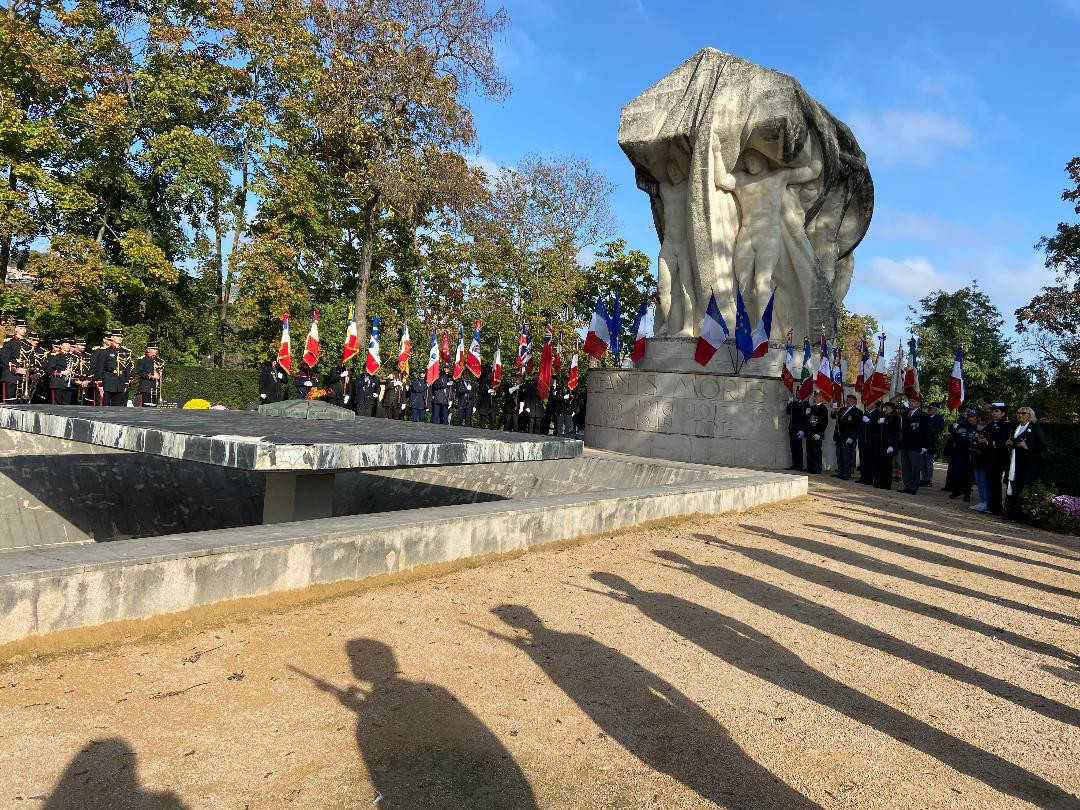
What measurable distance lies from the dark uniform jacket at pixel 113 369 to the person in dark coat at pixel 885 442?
14.6m

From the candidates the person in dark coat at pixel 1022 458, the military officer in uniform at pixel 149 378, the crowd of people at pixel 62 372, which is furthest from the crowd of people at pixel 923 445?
the crowd of people at pixel 62 372

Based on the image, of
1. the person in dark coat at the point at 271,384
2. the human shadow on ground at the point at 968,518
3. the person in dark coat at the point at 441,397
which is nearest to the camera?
the human shadow on ground at the point at 968,518

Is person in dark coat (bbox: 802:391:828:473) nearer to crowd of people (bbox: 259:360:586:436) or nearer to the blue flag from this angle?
the blue flag

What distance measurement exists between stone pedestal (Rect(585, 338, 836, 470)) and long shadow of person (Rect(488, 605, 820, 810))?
11.9m

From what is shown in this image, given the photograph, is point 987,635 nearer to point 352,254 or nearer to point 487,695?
point 487,695

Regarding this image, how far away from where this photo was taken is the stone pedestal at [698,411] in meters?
15.5

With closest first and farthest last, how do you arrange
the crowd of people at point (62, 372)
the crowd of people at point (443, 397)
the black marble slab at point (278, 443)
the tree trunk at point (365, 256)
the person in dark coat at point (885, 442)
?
the black marble slab at point (278, 443) → the person in dark coat at point (885, 442) → the crowd of people at point (62, 372) → the crowd of people at point (443, 397) → the tree trunk at point (365, 256)

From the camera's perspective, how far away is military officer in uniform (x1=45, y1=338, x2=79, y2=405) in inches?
585

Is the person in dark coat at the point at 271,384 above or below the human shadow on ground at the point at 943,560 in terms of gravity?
above

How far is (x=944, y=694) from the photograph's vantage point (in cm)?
368

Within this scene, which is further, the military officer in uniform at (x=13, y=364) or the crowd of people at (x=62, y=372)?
the crowd of people at (x=62, y=372)

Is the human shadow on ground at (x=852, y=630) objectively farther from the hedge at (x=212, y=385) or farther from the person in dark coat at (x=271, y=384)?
the hedge at (x=212, y=385)

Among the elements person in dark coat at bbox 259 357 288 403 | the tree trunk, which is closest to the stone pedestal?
person in dark coat at bbox 259 357 288 403

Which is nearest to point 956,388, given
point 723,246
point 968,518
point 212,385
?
point 968,518
